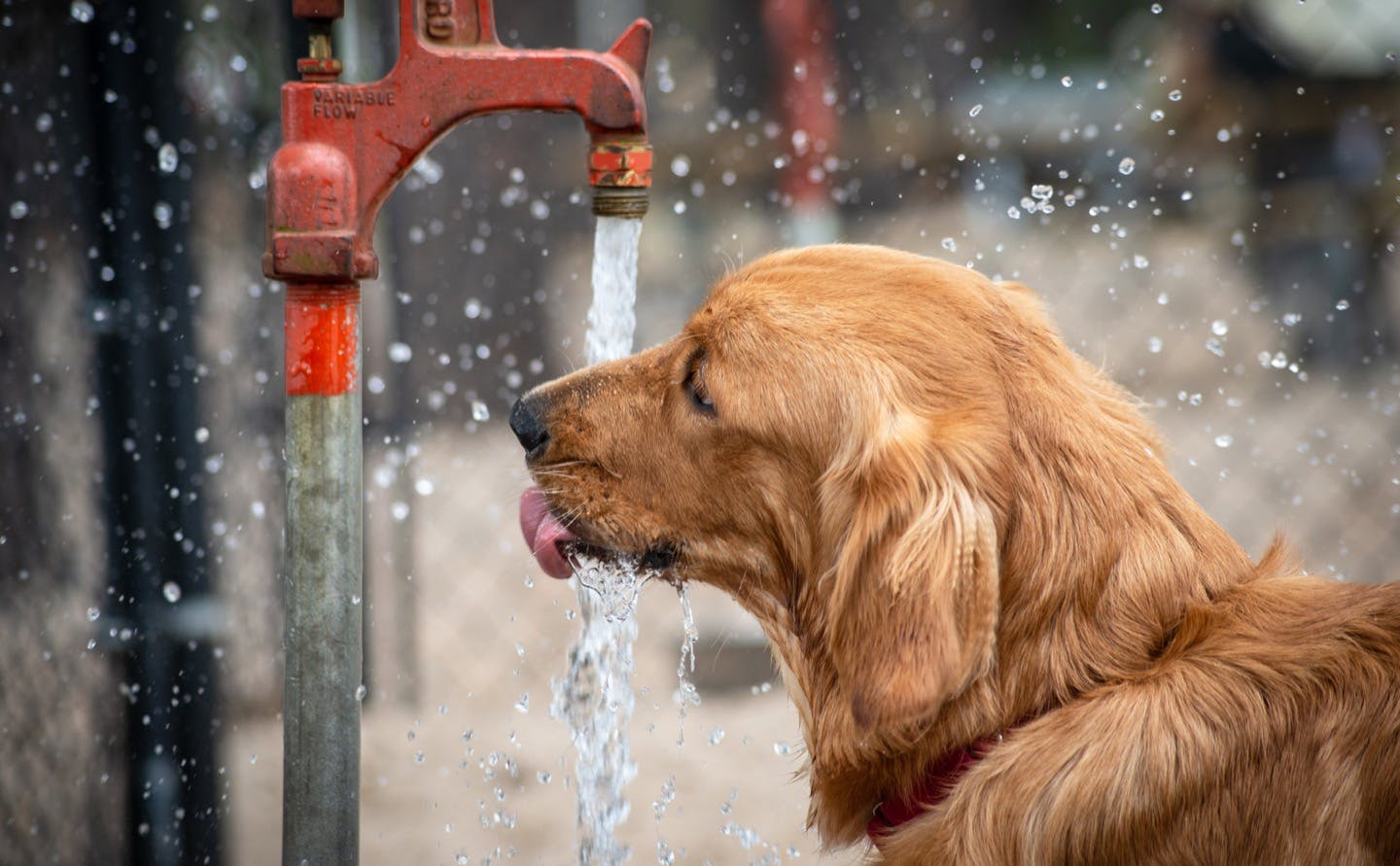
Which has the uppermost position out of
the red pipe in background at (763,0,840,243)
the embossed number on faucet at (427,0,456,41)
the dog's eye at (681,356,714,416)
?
the red pipe in background at (763,0,840,243)

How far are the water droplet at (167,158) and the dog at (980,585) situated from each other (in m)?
1.31

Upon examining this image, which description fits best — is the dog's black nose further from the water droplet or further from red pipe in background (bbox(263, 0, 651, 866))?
the water droplet

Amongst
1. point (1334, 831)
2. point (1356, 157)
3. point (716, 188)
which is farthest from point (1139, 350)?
point (1334, 831)

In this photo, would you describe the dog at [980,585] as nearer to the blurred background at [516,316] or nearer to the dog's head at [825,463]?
the dog's head at [825,463]

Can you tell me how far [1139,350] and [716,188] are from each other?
2.56 meters

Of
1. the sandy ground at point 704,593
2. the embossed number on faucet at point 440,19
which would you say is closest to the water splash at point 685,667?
the sandy ground at point 704,593

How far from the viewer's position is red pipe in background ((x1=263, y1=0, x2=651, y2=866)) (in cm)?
210

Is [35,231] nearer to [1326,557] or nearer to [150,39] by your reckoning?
[150,39]

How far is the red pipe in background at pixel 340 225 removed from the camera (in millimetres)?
2104

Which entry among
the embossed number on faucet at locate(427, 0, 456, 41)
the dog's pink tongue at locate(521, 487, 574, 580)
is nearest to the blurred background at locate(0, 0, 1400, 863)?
the dog's pink tongue at locate(521, 487, 574, 580)

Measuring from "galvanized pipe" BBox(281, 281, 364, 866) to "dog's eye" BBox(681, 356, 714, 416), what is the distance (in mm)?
565

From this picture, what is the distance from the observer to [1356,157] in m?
5.49

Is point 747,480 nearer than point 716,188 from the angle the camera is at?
Yes

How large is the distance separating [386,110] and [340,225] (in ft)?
0.66
